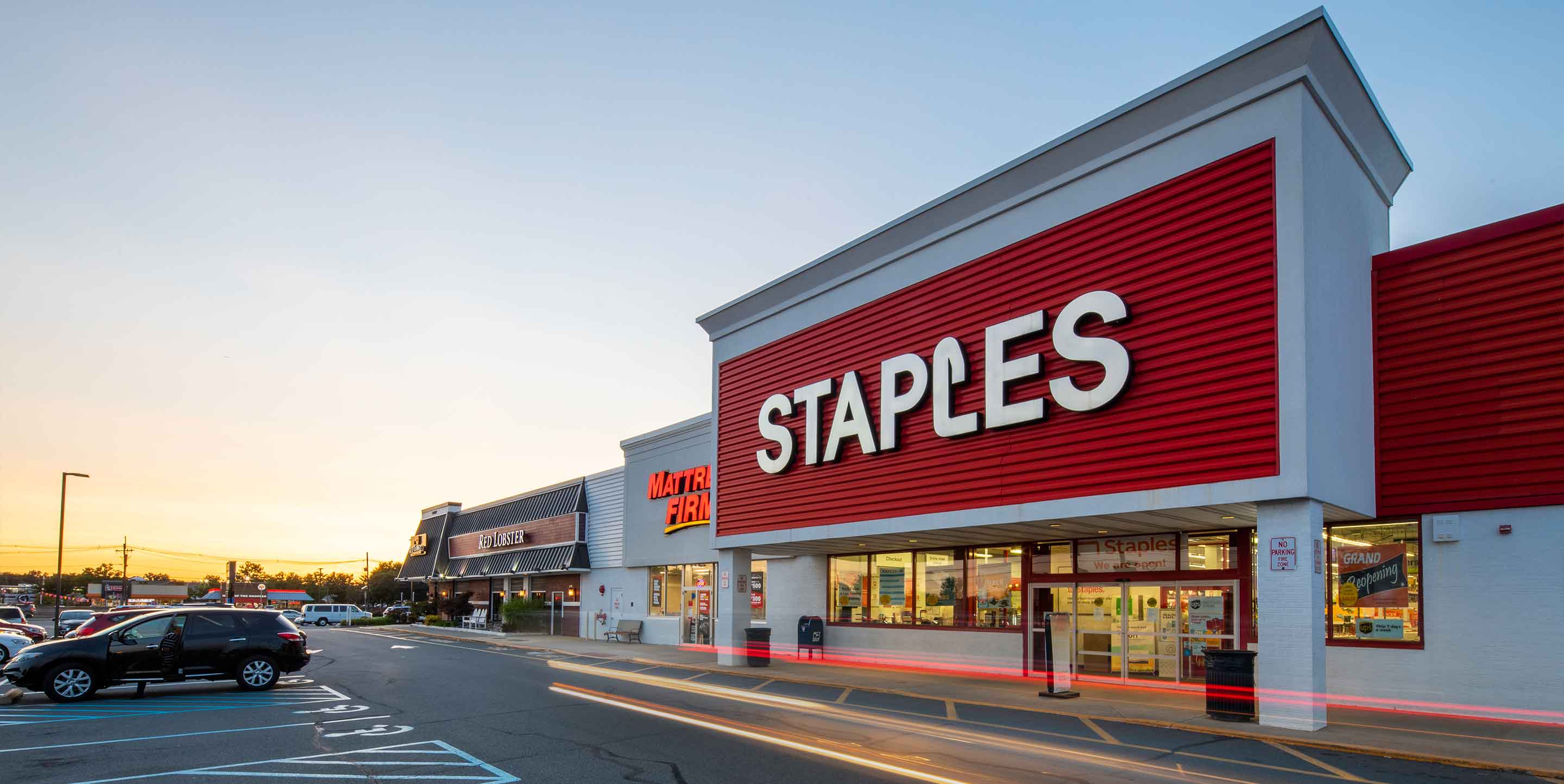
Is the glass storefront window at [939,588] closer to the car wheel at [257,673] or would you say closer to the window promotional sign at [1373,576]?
the window promotional sign at [1373,576]

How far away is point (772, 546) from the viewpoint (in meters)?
25.1

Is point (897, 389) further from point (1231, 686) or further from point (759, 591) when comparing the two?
point (759, 591)

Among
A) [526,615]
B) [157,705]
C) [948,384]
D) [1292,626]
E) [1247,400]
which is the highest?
[948,384]

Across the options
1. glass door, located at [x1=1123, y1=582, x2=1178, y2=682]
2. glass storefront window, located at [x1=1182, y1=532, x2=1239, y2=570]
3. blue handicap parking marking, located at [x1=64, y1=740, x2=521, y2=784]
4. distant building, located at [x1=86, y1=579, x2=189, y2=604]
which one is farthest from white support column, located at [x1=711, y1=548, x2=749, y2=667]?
distant building, located at [x1=86, y1=579, x2=189, y2=604]

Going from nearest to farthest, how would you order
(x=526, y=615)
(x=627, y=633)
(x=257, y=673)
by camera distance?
(x=257, y=673), (x=627, y=633), (x=526, y=615)

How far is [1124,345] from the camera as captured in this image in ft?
52.5

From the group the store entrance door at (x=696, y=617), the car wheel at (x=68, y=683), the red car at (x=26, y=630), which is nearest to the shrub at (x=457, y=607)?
the red car at (x=26, y=630)

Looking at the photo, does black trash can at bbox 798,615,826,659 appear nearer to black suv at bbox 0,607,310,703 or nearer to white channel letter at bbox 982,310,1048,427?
white channel letter at bbox 982,310,1048,427

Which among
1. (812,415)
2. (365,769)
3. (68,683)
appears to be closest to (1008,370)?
(812,415)

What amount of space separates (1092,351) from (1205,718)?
5913mm

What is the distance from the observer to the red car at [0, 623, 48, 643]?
29.1 meters

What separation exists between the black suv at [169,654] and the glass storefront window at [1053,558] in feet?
49.1

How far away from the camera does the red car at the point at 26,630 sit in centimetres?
2915

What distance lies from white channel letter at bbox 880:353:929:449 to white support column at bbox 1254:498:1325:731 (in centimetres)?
745
